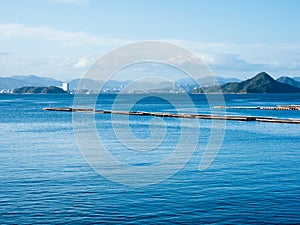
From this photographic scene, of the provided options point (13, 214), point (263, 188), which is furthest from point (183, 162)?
point (13, 214)

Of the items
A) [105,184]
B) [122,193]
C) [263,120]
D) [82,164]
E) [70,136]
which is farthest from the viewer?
[263,120]

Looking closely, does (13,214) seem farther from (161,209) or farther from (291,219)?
(291,219)

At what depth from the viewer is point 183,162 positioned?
3055 centimetres

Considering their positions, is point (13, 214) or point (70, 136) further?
point (70, 136)

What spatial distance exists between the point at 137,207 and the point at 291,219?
18.8ft

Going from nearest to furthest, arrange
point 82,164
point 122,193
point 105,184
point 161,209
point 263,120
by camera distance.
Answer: point 161,209, point 122,193, point 105,184, point 82,164, point 263,120

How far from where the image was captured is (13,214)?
18.6 m

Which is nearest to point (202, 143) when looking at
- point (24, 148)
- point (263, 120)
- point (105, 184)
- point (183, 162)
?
point (183, 162)

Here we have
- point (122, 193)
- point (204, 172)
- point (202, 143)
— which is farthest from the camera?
point (202, 143)

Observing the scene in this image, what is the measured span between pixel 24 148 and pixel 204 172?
1606cm

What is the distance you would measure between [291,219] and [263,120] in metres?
49.4

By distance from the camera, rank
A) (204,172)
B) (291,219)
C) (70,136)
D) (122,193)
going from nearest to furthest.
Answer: (291,219) → (122,193) → (204,172) → (70,136)

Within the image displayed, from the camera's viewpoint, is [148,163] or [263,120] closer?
[148,163]

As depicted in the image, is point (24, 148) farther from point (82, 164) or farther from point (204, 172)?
point (204, 172)
